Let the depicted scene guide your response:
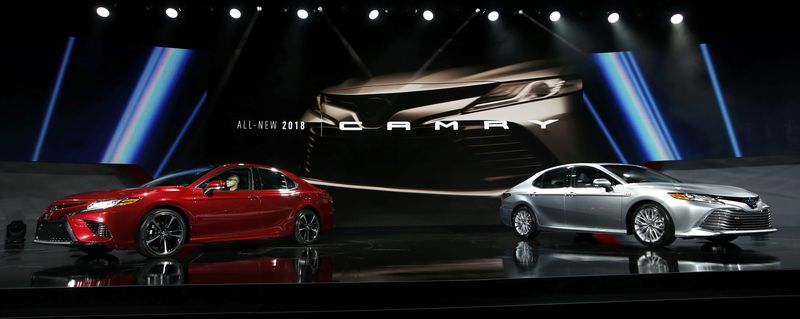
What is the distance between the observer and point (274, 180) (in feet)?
21.1

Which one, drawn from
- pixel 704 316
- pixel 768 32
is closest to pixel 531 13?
pixel 768 32

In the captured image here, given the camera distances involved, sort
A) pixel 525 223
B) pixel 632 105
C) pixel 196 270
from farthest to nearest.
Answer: pixel 632 105
pixel 525 223
pixel 196 270

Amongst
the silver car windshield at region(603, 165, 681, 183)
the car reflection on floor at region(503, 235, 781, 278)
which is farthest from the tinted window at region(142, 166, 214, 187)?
the silver car windshield at region(603, 165, 681, 183)

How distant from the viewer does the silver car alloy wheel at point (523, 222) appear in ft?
23.1

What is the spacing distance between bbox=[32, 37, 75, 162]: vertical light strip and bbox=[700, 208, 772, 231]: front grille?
33.4 feet

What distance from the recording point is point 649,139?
953 centimetres

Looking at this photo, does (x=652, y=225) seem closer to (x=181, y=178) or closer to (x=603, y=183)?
(x=603, y=183)

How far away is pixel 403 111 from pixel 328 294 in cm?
616

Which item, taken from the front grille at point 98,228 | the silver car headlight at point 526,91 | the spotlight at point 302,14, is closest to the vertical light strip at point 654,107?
the silver car headlight at point 526,91

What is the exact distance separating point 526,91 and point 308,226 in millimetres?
5465

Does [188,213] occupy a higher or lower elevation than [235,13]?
lower

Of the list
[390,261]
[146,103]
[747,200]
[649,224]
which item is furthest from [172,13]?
[747,200]

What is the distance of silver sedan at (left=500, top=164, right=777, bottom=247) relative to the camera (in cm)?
520

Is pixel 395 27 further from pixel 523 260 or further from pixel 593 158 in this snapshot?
pixel 523 260
